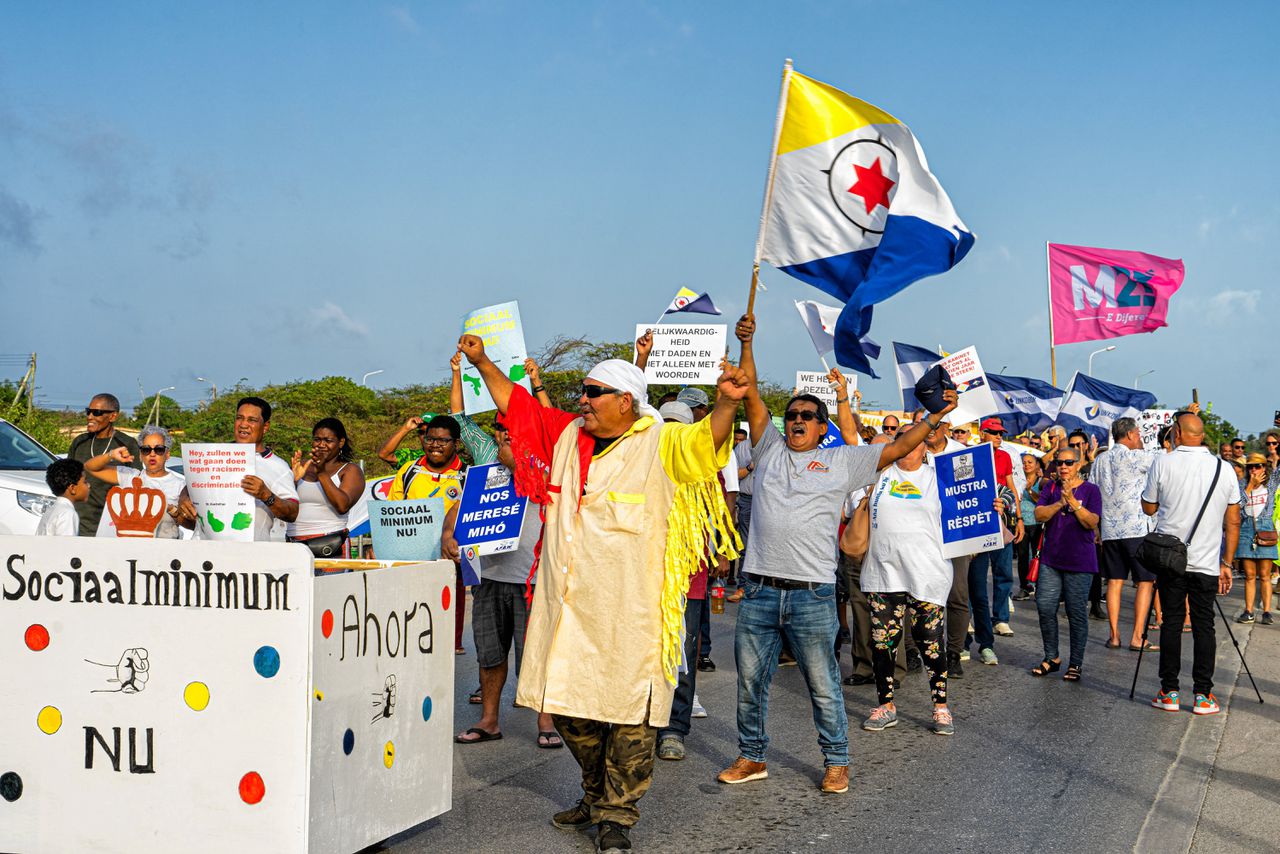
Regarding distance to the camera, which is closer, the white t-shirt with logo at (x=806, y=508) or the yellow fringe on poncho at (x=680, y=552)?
the yellow fringe on poncho at (x=680, y=552)

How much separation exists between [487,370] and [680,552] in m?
1.14

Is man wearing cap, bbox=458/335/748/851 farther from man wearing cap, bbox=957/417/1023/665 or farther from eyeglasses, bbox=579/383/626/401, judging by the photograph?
man wearing cap, bbox=957/417/1023/665

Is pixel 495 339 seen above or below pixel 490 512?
above

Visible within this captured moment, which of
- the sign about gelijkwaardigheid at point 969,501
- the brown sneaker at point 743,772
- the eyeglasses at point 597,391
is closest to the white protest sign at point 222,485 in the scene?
the eyeglasses at point 597,391

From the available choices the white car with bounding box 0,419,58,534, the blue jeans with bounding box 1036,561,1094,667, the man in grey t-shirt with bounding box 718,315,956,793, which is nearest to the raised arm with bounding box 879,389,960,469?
the man in grey t-shirt with bounding box 718,315,956,793

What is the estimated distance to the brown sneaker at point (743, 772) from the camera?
→ 6246 mm

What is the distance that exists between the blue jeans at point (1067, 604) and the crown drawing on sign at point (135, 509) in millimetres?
7037

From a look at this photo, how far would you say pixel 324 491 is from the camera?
23.9ft

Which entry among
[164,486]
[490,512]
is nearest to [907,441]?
[490,512]

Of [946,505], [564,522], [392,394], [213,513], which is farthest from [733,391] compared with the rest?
[392,394]

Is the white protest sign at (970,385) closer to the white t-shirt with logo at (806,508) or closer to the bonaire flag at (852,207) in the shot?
the bonaire flag at (852,207)

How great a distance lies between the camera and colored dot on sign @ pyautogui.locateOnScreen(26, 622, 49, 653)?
4.36 m

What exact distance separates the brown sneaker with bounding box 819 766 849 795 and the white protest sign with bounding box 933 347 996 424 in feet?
29.1

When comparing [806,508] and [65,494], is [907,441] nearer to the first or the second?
[806,508]
